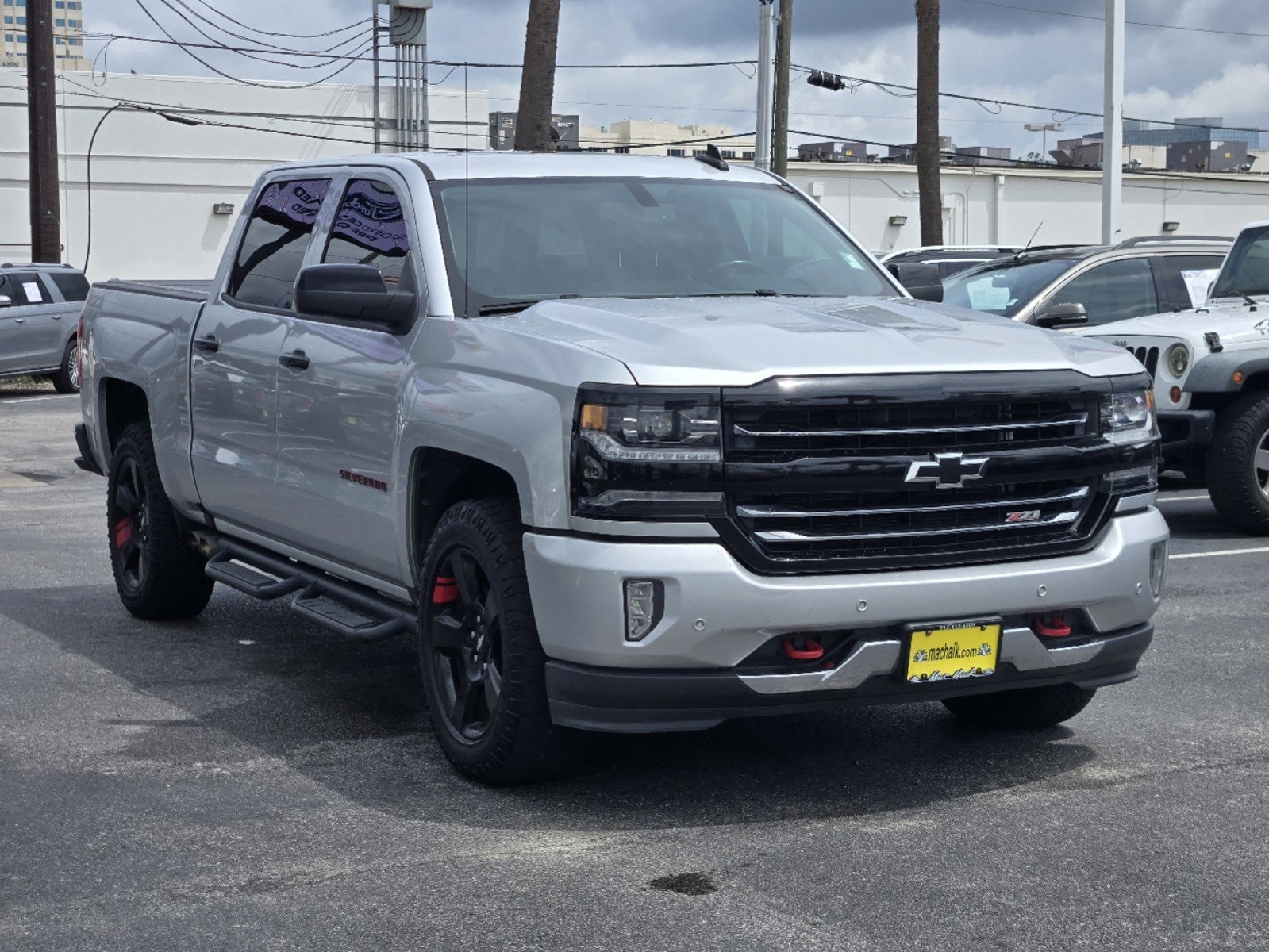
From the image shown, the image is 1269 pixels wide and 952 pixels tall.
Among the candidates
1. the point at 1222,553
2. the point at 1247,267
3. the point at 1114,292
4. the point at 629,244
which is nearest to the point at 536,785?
the point at 629,244

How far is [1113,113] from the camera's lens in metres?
21.6

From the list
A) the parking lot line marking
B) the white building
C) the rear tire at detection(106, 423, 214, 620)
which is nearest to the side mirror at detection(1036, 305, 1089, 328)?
the parking lot line marking

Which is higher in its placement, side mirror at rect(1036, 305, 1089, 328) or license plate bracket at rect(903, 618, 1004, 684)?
side mirror at rect(1036, 305, 1089, 328)

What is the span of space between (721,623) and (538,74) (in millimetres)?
17943

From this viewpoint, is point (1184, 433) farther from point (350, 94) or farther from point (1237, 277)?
point (350, 94)

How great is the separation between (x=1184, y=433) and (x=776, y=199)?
4601 millimetres

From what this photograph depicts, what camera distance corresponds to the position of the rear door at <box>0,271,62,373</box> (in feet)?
79.8

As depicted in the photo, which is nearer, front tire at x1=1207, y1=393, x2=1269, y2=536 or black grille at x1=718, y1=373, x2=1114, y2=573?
black grille at x1=718, y1=373, x2=1114, y2=573

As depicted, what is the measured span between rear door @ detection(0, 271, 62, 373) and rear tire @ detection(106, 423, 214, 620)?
664 inches

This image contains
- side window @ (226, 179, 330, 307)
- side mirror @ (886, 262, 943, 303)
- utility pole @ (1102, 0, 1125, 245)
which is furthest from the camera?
utility pole @ (1102, 0, 1125, 245)

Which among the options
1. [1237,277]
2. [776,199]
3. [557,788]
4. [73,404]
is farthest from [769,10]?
[557,788]

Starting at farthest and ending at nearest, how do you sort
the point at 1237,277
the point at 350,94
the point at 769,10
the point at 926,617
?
the point at 350,94, the point at 769,10, the point at 1237,277, the point at 926,617

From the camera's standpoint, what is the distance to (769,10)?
28.8 metres

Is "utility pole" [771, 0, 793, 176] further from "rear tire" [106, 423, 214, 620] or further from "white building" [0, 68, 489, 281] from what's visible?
"rear tire" [106, 423, 214, 620]
